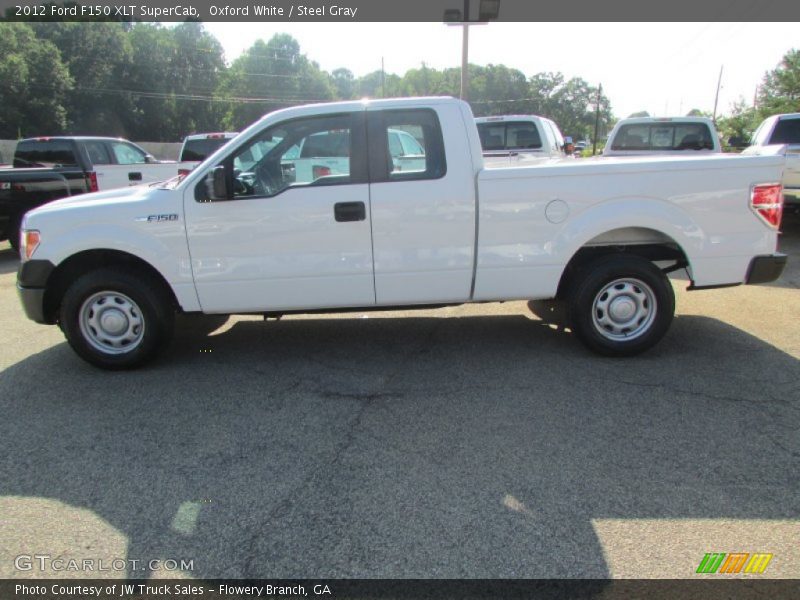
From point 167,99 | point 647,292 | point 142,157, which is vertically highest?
point 167,99

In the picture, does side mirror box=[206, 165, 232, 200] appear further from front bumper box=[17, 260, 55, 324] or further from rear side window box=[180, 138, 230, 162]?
rear side window box=[180, 138, 230, 162]

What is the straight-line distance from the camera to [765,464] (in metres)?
3.18

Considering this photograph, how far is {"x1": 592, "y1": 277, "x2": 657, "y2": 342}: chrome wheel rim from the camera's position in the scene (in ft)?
15.4

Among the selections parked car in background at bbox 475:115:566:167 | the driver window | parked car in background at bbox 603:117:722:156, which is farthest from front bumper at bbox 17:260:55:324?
parked car in background at bbox 603:117:722:156

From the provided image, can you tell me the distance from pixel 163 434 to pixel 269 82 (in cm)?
9799

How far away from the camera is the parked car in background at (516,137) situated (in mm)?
11133

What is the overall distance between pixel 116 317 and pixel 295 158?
199 centimetres

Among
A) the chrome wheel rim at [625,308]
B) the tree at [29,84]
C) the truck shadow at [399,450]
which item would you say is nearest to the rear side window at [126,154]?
the truck shadow at [399,450]

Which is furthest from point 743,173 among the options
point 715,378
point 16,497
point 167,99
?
point 167,99

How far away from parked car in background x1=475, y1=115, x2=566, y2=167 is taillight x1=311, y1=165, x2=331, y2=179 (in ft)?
23.1

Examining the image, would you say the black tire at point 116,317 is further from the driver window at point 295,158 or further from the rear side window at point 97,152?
the rear side window at point 97,152

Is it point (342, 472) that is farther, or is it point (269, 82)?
point (269, 82)

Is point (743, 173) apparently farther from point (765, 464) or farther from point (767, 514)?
point (767, 514)

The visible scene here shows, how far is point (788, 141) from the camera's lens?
10477mm
